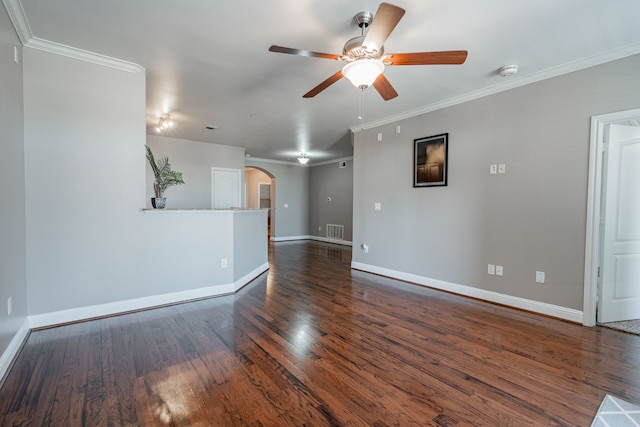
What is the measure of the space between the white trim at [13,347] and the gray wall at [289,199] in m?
6.77

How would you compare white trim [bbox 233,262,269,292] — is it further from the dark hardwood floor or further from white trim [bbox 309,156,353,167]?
white trim [bbox 309,156,353,167]

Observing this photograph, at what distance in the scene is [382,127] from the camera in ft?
15.8

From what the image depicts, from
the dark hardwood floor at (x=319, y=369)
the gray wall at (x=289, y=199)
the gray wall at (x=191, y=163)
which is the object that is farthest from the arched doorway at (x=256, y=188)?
the dark hardwood floor at (x=319, y=369)

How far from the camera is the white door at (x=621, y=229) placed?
2.79 m

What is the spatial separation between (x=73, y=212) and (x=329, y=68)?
2.94 metres

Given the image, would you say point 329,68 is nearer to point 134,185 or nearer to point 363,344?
point 134,185

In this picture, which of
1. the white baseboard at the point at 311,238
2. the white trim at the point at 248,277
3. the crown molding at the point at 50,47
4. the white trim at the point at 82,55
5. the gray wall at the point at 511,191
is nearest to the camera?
the crown molding at the point at 50,47

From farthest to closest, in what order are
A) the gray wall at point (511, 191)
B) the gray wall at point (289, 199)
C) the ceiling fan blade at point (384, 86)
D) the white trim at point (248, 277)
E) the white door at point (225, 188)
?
1. the gray wall at point (289, 199)
2. the white door at point (225, 188)
3. the white trim at point (248, 277)
4. the gray wall at point (511, 191)
5. the ceiling fan blade at point (384, 86)

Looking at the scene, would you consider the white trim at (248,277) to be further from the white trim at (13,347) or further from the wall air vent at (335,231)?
the wall air vent at (335,231)

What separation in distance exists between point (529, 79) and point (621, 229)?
5.99ft

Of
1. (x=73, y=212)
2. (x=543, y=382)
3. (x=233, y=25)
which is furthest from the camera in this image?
(x=73, y=212)

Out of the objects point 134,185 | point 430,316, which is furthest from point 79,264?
point 430,316

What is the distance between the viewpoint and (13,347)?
214 cm

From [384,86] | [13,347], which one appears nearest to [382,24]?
[384,86]
